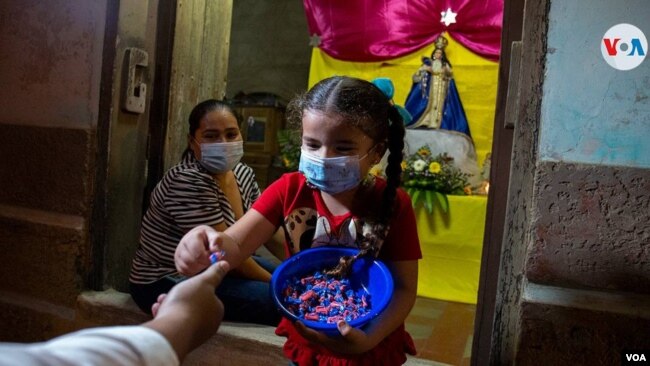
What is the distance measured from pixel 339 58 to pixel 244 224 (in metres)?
4.79

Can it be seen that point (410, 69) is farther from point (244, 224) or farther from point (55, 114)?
point (244, 224)

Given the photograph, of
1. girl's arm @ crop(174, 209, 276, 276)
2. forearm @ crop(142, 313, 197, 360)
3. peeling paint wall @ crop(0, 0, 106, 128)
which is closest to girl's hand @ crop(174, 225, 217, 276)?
girl's arm @ crop(174, 209, 276, 276)

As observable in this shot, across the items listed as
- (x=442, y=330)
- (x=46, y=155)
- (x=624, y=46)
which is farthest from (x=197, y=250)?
(x=442, y=330)

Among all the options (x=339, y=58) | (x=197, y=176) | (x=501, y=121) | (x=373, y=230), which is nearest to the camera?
(x=373, y=230)

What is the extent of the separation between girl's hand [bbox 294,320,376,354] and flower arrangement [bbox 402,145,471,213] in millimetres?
3050

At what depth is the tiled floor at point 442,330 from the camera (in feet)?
9.49

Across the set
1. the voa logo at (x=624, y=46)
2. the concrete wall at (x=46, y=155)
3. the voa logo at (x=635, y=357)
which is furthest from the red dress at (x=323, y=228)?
the concrete wall at (x=46, y=155)

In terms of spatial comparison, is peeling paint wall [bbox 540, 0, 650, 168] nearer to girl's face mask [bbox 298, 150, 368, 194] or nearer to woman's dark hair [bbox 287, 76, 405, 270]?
woman's dark hair [bbox 287, 76, 405, 270]

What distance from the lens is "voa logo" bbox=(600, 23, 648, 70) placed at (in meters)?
1.42

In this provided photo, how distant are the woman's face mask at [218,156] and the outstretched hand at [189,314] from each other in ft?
4.45

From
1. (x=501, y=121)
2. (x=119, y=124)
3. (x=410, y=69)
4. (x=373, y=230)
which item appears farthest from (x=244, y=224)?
(x=410, y=69)

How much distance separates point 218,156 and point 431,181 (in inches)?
99.5

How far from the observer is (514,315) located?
1596 mm

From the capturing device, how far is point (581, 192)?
1466 mm
